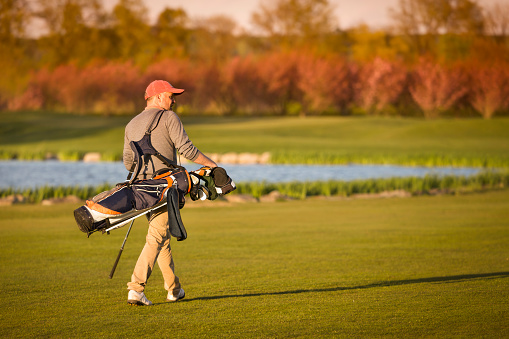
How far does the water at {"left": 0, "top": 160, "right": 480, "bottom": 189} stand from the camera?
1139 inches

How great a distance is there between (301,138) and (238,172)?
2270 cm

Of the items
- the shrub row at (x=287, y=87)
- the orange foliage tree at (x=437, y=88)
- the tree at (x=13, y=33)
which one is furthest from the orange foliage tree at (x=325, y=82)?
the tree at (x=13, y=33)

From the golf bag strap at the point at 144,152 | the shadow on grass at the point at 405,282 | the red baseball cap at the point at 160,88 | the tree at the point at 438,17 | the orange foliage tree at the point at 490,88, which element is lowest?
the shadow on grass at the point at 405,282

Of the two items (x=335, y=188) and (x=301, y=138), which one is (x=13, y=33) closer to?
(x=301, y=138)

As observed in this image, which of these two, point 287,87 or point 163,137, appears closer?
point 163,137

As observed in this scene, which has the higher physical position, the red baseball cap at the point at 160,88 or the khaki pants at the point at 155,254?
the red baseball cap at the point at 160,88

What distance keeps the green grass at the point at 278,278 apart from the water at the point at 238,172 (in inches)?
473

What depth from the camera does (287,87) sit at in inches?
3238

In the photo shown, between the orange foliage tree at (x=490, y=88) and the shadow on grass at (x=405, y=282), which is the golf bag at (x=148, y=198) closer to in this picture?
the shadow on grass at (x=405, y=282)

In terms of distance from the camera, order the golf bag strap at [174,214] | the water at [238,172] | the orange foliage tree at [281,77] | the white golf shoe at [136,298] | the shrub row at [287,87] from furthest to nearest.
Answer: the orange foliage tree at [281,77] → the shrub row at [287,87] → the water at [238,172] → the white golf shoe at [136,298] → the golf bag strap at [174,214]

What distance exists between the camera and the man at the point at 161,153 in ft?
24.5

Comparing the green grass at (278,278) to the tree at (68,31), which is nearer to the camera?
the green grass at (278,278)

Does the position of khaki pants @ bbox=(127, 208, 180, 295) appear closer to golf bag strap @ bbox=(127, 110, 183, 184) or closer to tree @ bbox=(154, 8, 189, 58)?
golf bag strap @ bbox=(127, 110, 183, 184)

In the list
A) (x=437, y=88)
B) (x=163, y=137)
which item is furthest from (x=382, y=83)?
(x=163, y=137)
